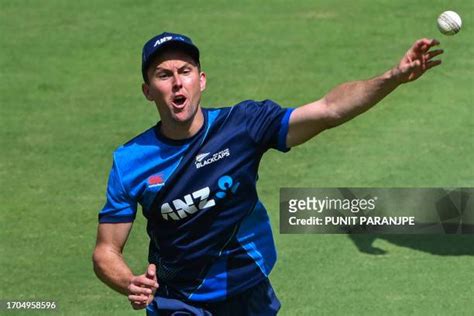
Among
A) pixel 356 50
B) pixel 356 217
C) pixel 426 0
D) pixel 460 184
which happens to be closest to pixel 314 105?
pixel 356 217

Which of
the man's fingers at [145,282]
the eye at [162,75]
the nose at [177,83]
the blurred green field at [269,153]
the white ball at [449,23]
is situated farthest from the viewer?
the blurred green field at [269,153]

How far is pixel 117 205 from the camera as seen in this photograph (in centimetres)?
746

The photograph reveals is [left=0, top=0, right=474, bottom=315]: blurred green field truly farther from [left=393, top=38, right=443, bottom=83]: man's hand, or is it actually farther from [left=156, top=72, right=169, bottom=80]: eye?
[left=393, top=38, right=443, bottom=83]: man's hand

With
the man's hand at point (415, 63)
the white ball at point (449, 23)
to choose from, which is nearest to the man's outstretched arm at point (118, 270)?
the man's hand at point (415, 63)

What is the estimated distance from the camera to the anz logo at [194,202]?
24.3 ft

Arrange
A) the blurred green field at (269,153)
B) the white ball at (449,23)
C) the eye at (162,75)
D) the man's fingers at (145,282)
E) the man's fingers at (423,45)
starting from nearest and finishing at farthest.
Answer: the man's fingers at (423,45) < the man's fingers at (145,282) < the eye at (162,75) < the white ball at (449,23) < the blurred green field at (269,153)

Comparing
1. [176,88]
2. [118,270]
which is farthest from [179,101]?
[118,270]

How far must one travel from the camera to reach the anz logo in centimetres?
742

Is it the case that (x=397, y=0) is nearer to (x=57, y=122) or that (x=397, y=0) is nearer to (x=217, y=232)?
(x=57, y=122)

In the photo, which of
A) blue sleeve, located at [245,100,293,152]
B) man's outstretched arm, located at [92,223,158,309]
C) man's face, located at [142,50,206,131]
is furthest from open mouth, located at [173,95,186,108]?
man's outstretched arm, located at [92,223,158,309]

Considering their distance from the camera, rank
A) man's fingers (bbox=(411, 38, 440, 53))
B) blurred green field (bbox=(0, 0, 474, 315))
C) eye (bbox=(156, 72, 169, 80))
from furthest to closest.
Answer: blurred green field (bbox=(0, 0, 474, 315)) → eye (bbox=(156, 72, 169, 80)) → man's fingers (bbox=(411, 38, 440, 53))

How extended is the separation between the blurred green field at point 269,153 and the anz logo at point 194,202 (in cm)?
324

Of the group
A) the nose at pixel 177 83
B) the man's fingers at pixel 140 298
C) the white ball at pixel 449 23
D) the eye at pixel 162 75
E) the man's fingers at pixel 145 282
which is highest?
the white ball at pixel 449 23

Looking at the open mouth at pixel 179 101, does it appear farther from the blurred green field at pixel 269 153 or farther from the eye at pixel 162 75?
the blurred green field at pixel 269 153
